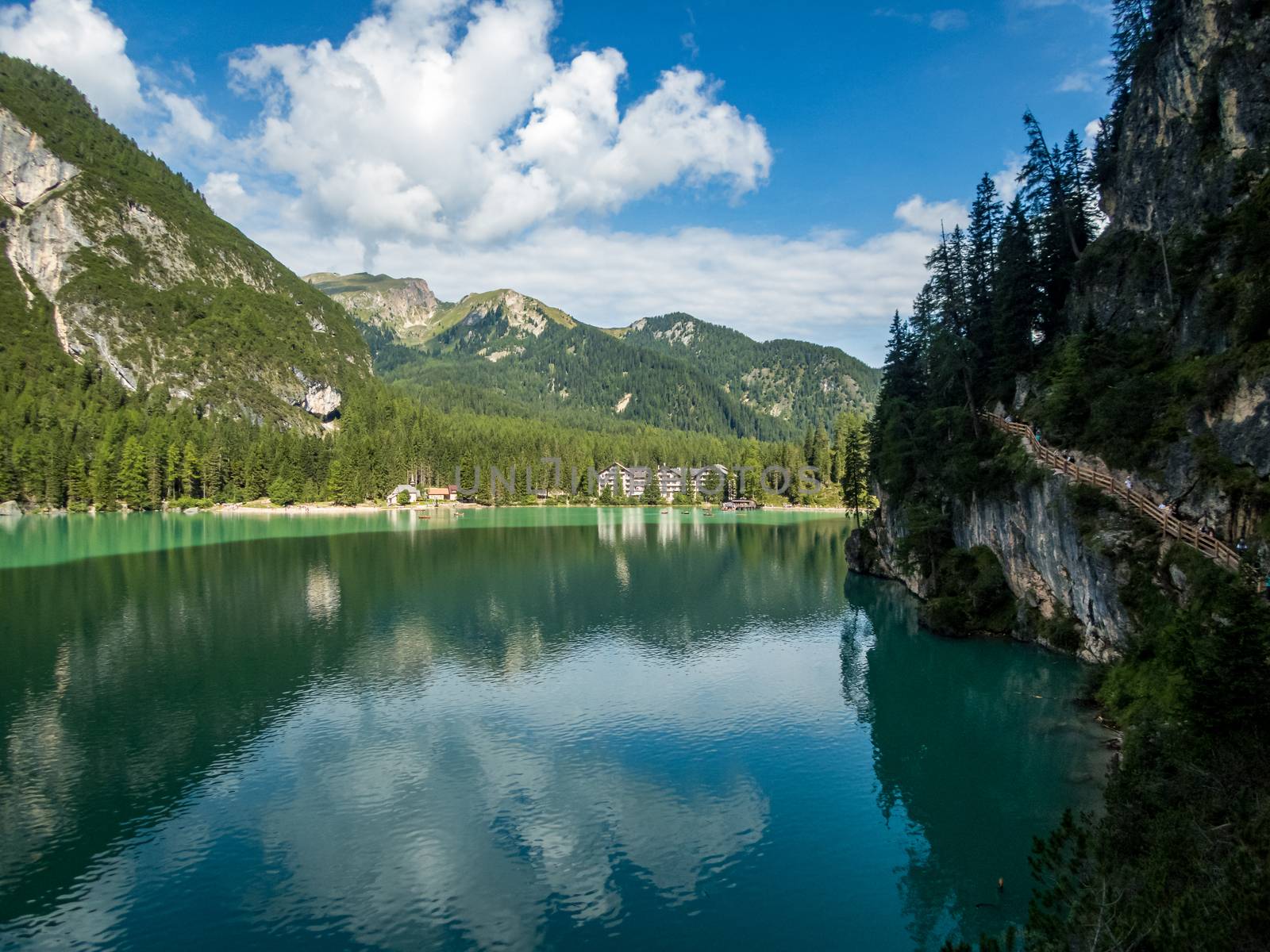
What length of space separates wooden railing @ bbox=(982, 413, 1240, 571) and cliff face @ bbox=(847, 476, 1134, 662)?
1019 mm

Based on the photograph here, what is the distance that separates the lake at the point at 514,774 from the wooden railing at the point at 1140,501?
28.6 ft

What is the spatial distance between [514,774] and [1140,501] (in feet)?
98.1

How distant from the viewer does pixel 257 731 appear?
108ft

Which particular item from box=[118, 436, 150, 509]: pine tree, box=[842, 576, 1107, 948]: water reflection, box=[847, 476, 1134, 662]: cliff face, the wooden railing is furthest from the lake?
box=[118, 436, 150, 509]: pine tree

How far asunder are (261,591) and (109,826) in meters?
45.5

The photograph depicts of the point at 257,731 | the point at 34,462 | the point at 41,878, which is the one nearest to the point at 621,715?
the point at 257,731

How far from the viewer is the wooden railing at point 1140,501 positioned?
91.7 ft

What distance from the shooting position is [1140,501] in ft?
110

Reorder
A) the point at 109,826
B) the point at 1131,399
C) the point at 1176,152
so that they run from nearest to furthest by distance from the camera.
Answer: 1. the point at 109,826
2. the point at 1131,399
3. the point at 1176,152

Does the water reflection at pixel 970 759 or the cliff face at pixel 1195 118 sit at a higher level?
the cliff face at pixel 1195 118

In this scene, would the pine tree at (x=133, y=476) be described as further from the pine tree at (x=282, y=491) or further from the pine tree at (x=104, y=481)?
the pine tree at (x=282, y=491)

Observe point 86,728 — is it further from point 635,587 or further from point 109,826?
point 635,587

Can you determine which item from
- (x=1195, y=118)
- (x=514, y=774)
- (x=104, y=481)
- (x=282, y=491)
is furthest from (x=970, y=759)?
(x=282, y=491)

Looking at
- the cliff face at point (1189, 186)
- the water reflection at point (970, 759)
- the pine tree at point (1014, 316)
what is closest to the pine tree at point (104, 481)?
the water reflection at point (970, 759)
